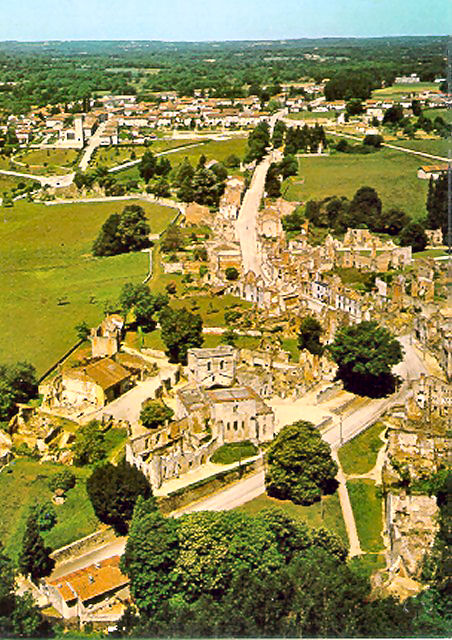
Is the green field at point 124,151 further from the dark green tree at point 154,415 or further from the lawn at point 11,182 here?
the dark green tree at point 154,415

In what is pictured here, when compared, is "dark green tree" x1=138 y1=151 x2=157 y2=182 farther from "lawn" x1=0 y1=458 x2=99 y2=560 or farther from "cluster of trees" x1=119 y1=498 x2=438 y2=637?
"cluster of trees" x1=119 y1=498 x2=438 y2=637

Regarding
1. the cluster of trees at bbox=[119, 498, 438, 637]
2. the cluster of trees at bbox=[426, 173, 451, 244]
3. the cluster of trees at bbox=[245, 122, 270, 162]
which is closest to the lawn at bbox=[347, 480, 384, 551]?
the cluster of trees at bbox=[119, 498, 438, 637]

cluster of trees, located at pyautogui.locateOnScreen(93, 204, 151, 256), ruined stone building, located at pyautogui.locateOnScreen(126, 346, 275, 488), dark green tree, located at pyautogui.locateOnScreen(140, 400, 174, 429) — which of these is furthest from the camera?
cluster of trees, located at pyautogui.locateOnScreen(93, 204, 151, 256)

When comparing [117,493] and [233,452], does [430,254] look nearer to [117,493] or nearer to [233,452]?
[233,452]

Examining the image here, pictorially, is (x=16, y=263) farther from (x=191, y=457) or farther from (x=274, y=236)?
(x=191, y=457)

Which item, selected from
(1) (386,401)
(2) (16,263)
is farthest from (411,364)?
(2) (16,263)

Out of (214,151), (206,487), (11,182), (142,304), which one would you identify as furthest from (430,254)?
(11,182)
